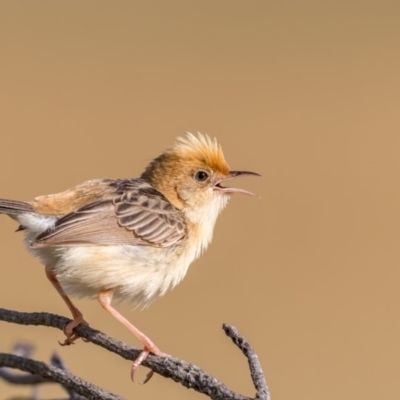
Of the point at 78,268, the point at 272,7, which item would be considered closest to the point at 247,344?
the point at 78,268

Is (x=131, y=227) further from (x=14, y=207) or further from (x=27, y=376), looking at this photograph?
(x=27, y=376)

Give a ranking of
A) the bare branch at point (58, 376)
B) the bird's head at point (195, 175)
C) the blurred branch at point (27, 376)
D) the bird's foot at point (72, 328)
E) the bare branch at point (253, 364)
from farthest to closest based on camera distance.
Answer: the bird's head at point (195, 175) < the bird's foot at point (72, 328) < the blurred branch at point (27, 376) < the bare branch at point (58, 376) < the bare branch at point (253, 364)

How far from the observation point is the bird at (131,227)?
199 inches

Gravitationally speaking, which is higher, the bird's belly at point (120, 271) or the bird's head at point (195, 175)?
the bird's head at point (195, 175)

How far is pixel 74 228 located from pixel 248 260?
666 centimetres

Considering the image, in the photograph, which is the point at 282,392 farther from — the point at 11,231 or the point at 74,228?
the point at 74,228

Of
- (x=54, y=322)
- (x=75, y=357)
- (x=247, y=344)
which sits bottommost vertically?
(x=75, y=357)

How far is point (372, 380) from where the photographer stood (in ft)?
32.8

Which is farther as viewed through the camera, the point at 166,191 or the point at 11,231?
the point at 11,231

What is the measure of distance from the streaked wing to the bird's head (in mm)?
108

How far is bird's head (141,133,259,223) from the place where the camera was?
5.91m

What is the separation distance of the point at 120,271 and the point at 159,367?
1.20 metres

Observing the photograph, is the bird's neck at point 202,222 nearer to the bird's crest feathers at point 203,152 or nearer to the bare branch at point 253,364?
the bird's crest feathers at point 203,152

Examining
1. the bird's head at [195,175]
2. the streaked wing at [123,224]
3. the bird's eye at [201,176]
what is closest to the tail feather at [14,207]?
the streaked wing at [123,224]
